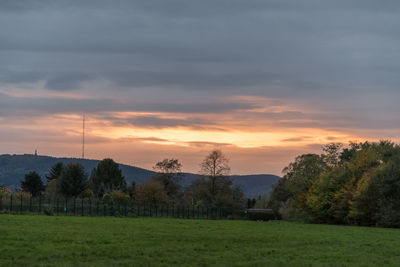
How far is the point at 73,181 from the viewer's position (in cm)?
14312

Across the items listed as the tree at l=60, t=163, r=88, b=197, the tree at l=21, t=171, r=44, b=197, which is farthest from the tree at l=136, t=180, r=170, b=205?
the tree at l=21, t=171, r=44, b=197

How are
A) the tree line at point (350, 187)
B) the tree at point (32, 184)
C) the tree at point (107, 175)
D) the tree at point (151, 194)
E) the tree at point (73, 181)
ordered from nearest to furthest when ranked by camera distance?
1. the tree line at point (350, 187)
2. the tree at point (151, 194)
3. the tree at point (73, 181)
4. the tree at point (107, 175)
5. the tree at point (32, 184)

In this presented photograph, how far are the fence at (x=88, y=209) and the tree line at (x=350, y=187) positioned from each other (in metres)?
13.5

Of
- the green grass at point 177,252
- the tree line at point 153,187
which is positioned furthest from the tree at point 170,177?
the green grass at point 177,252

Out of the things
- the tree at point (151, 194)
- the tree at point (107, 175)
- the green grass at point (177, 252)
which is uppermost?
the tree at point (107, 175)

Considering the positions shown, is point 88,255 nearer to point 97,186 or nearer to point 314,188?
point 314,188

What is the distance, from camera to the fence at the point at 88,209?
7556 cm

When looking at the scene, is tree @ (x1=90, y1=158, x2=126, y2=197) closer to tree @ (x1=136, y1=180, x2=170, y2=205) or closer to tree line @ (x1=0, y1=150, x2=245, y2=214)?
tree line @ (x1=0, y1=150, x2=245, y2=214)

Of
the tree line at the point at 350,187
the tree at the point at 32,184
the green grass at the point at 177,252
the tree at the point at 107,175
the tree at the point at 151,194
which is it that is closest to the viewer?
the green grass at the point at 177,252

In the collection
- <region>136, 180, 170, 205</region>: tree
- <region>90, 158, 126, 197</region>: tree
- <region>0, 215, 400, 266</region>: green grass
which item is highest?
<region>90, 158, 126, 197</region>: tree

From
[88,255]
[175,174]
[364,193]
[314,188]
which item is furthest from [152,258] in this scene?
[175,174]

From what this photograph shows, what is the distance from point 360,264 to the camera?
24.0 meters

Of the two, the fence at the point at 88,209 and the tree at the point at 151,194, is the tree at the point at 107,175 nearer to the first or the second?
the tree at the point at 151,194

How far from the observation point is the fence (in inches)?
2975
